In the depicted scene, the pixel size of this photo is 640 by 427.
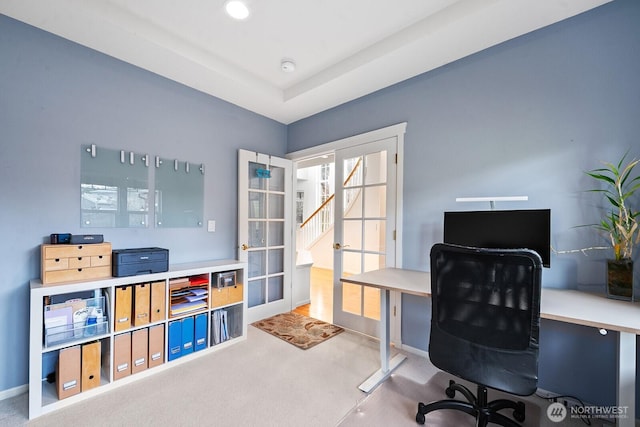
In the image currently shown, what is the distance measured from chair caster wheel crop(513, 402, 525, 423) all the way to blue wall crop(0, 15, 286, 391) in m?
2.93

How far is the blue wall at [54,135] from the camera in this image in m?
1.85

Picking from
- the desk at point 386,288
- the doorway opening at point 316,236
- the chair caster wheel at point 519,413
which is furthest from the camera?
the doorway opening at point 316,236

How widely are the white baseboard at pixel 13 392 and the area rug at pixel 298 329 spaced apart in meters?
1.83

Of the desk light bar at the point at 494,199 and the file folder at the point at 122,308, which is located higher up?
the desk light bar at the point at 494,199

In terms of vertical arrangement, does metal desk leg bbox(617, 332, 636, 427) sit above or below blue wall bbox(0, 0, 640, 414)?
below

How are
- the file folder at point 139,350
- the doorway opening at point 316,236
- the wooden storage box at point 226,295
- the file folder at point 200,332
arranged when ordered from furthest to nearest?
the doorway opening at point 316,236
the wooden storage box at point 226,295
the file folder at point 200,332
the file folder at point 139,350

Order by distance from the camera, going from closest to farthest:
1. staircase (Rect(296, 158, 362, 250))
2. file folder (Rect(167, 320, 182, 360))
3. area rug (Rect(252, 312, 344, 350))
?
file folder (Rect(167, 320, 182, 360)) → area rug (Rect(252, 312, 344, 350)) → staircase (Rect(296, 158, 362, 250))

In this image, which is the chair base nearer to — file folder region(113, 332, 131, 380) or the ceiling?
file folder region(113, 332, 131, 380)

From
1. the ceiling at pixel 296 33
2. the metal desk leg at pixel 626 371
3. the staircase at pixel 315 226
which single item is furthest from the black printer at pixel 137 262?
the staircase at pixel 315 226

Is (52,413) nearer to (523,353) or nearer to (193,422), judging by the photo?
(193,422)

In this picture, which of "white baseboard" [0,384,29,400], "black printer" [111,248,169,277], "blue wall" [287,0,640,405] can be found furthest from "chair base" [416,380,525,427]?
"white baseboard" [0,384,29,400]

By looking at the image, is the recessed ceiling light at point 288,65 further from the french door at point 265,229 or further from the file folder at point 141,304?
the file folder at point 141,304

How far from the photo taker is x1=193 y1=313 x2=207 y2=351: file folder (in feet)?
7.93

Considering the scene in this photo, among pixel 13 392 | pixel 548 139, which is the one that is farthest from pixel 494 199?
pixel 13 392
